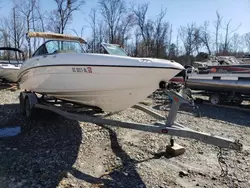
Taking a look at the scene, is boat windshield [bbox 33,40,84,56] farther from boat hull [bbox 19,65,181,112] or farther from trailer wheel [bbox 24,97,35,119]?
trailer wheel [bbox 24,97,35,119]

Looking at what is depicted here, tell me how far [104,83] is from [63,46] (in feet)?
6.51

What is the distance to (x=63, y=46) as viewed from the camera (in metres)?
5.24

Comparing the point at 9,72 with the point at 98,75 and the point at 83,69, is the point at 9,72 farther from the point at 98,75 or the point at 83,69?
the point at 98,75

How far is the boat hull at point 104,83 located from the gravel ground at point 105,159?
2.40ft

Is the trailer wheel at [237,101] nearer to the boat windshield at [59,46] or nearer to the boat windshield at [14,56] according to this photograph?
the boat windshield at [59,46]

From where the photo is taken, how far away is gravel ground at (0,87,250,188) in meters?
2.98

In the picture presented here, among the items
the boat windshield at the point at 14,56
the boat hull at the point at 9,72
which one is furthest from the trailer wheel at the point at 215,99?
the boat hull at the point at 9,72

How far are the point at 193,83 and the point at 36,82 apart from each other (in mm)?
6213

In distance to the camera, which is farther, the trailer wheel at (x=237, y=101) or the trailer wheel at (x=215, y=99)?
the trailer wheel at (x=215, y=99)

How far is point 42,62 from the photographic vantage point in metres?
4.90

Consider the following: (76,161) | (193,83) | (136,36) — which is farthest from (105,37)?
(76,161)

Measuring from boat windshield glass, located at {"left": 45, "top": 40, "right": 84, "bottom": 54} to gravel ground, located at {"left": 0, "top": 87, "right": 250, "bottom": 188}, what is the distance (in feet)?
5.31

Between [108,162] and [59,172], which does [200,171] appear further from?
[59,172]

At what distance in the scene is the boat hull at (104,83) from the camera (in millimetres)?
3449
